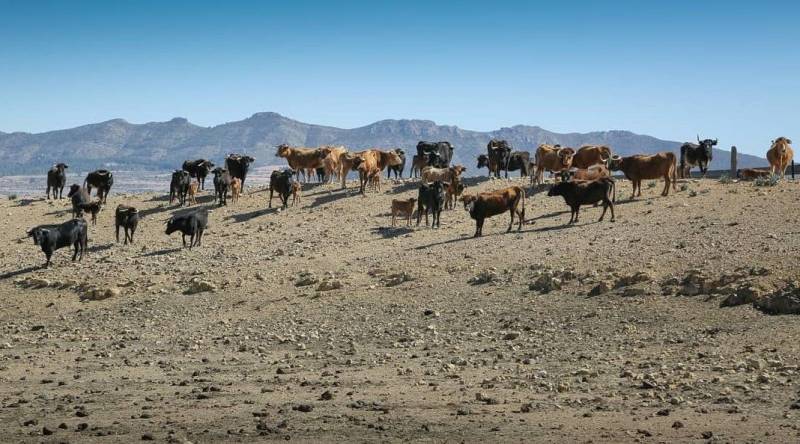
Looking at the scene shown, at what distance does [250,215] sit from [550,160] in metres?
11.7

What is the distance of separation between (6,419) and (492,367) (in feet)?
22.6

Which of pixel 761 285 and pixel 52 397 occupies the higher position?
pixel 761 285

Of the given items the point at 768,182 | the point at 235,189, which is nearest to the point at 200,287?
the point at 235,189

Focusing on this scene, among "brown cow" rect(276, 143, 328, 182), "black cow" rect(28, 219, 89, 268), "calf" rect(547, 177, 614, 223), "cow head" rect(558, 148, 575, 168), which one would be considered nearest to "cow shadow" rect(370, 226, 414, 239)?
"calf" rect(547, 177, 614, 223)

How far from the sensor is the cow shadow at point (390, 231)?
29.0 m

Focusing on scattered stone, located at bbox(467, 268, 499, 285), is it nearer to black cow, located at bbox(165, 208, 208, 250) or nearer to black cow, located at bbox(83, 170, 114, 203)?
black cow, located at bbox(165, 208, 208, 250)

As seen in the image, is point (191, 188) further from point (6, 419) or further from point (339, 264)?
point (6, 419)

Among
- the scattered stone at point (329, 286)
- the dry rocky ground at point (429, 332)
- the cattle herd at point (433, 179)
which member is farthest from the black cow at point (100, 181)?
the scattered stone at point (329, 286)

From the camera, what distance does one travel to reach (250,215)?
35312mm

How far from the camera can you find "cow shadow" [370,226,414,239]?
1143 inches

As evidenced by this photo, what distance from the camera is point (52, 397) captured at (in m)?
14.5

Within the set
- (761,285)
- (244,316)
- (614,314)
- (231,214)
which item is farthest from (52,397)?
(231,214)

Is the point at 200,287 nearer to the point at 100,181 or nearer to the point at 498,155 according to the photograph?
the point at 100,181

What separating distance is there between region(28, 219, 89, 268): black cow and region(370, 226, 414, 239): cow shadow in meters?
8.42
